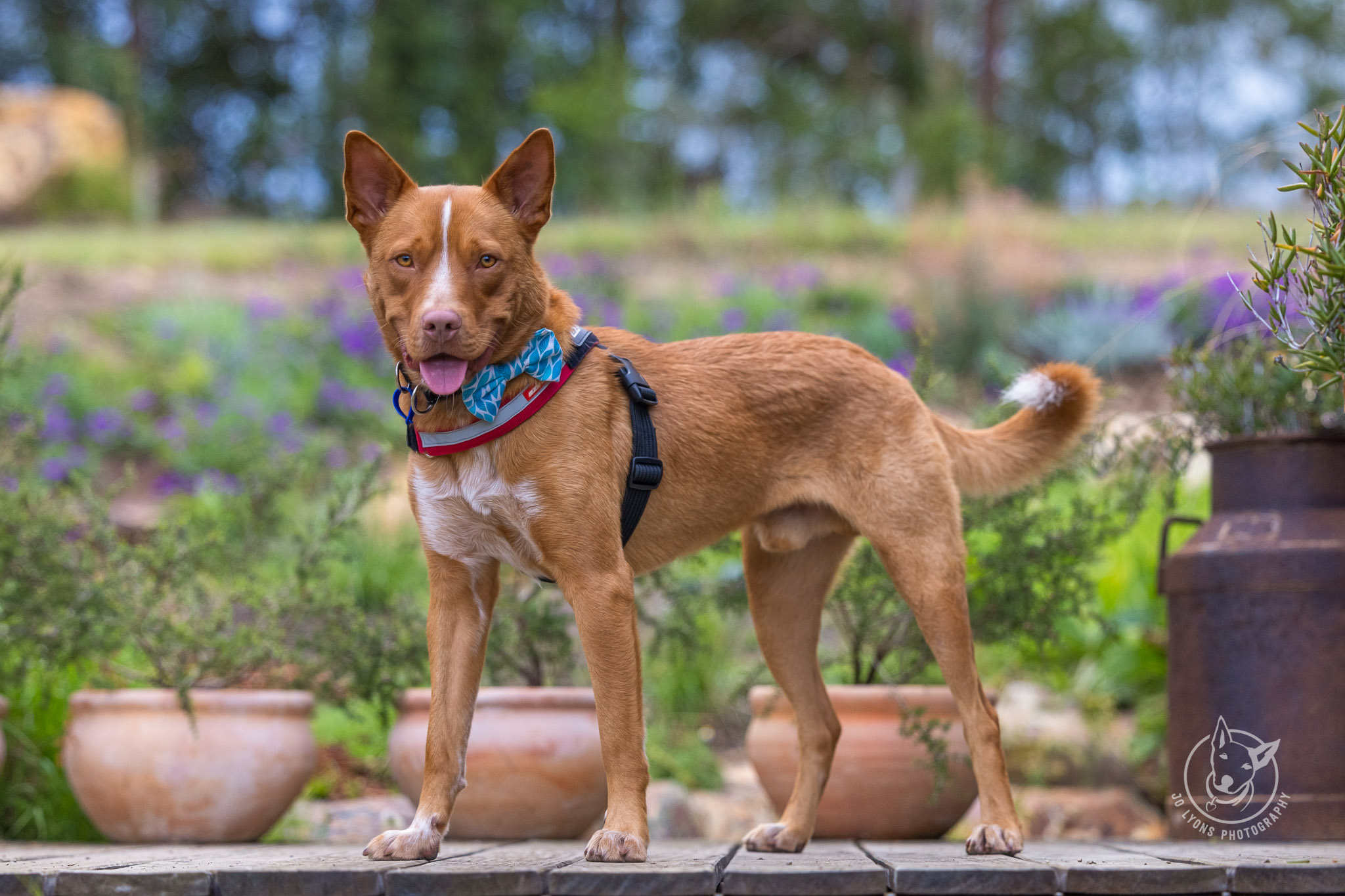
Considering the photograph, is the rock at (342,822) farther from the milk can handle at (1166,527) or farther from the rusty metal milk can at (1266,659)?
the milk can handle at (1166,527)

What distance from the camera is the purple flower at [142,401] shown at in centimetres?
930

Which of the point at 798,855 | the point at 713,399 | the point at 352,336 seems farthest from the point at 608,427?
the point at 352,336

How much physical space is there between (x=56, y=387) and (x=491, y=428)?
728 cm

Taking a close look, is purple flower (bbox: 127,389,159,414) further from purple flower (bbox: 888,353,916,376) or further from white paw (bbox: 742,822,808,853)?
white paw (bbox: 742,822,808,853)

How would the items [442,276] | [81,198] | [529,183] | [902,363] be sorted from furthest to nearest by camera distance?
[81,198] → [902,363] → [529,183] → [442,276]

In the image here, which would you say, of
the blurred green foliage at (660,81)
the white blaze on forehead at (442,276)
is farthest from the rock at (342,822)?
the blurred green foliage at (660,81)

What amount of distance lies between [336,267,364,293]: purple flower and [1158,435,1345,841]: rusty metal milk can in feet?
29.2

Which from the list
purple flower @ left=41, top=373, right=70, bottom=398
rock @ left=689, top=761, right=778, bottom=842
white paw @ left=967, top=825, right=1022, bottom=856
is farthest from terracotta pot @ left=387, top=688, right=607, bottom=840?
purple flower @ left=41, top=373, right=70, bottom=398

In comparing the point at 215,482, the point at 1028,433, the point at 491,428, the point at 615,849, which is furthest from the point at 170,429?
the point at 615,849

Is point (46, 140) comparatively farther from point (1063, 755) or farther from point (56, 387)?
point (1063, 755)

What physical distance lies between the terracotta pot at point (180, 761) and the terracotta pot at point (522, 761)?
429mm

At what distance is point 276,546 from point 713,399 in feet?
9.47

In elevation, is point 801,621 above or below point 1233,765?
above

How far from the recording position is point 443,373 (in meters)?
2.92
